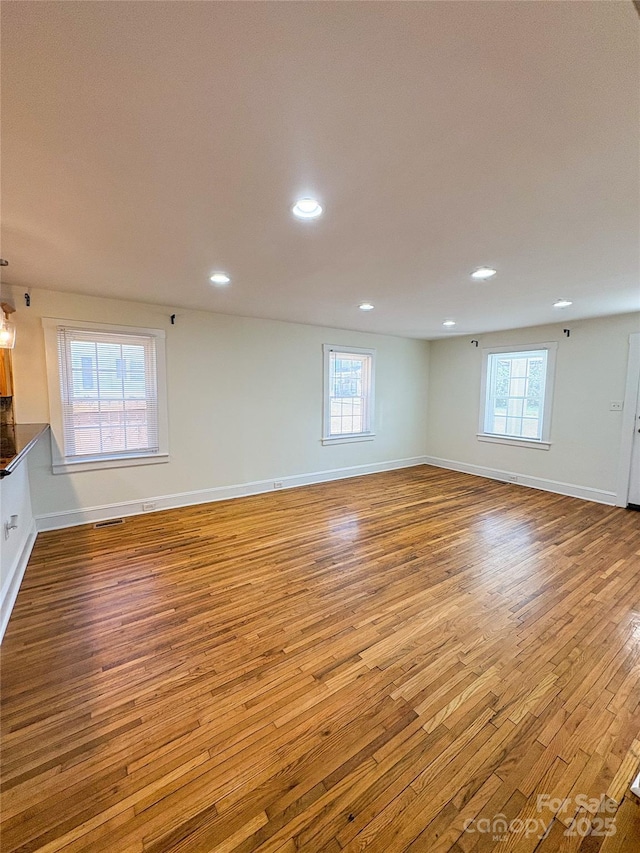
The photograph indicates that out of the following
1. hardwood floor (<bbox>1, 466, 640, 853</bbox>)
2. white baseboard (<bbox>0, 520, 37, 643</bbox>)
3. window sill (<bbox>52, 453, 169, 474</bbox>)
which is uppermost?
window sill (<bbox>52, 453, 169, 474</bbox>)

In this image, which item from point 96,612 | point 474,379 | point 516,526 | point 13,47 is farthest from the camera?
point 474,379

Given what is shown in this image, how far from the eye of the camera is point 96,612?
234 cm

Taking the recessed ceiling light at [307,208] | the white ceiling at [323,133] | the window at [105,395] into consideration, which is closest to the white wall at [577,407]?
the white ceiling at [323,133]

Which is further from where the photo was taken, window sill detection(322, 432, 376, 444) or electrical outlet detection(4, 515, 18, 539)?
window sill detection(322, 432, 376, 444)

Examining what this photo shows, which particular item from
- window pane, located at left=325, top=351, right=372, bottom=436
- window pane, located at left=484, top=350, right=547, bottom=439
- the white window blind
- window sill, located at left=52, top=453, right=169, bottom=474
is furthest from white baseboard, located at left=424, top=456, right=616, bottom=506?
the white window blind

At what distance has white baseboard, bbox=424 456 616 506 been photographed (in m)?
4.75

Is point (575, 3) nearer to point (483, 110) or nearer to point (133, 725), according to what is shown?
point (483, 110)

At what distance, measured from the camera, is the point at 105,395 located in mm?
3887

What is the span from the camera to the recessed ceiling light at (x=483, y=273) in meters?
2.82

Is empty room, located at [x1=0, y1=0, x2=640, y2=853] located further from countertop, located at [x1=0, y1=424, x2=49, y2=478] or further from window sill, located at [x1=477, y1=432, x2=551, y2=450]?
window sill, located at [x1=477, y1=432, x2=551, y2=450]

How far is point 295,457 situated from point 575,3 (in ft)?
16.2

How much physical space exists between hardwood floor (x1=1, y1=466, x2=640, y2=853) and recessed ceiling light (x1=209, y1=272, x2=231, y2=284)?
2532 millimetres

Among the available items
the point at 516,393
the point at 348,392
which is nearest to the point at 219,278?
the point at 348,392

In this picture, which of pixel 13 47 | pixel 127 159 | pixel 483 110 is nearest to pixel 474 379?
pixel 483 110
